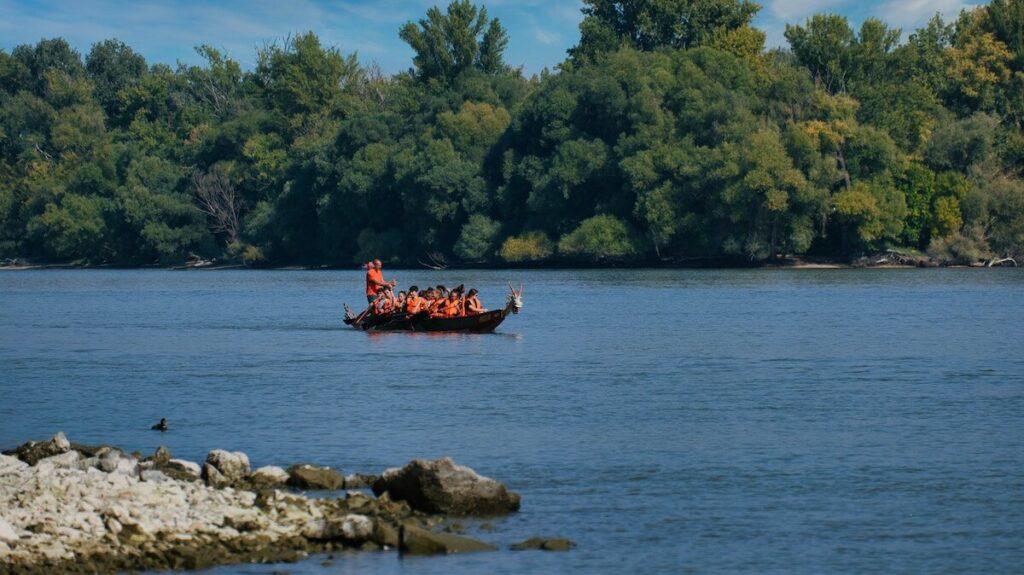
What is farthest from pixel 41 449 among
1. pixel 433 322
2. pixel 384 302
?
pixel 384 302

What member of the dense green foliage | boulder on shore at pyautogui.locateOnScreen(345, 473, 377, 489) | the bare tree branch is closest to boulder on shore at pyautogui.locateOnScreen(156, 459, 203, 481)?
boulder on shore at pyautogui.locateOnScreen(345, 473, 377, 489)

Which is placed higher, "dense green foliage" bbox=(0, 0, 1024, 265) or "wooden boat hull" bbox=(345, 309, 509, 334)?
"dense green foliage" bbox=(0, 0, 1024, 265)

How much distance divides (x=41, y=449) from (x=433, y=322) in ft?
87.4

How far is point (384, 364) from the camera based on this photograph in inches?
1609

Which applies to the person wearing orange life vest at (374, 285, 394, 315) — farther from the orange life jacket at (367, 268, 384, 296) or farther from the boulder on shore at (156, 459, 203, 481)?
the boulder on shore at (156, 459, 203, 481)

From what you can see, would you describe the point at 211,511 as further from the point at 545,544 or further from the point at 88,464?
the point at 545,544

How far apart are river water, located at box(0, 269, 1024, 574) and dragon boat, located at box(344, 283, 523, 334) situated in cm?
55

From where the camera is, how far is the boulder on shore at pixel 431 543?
1834cm

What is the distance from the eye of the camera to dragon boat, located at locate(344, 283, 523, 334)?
47656 millimetres

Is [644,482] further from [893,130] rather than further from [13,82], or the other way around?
[13,82]

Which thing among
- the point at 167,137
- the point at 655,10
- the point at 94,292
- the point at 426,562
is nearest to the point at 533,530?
the point at 426,562

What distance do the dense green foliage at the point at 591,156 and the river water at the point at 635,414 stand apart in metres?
34.9

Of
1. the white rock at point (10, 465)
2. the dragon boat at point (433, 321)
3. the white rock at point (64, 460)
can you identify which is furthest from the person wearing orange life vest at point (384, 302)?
the white rock at point (64, 460)

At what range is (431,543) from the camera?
18359 mm
